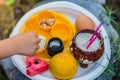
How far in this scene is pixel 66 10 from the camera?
1.68 m

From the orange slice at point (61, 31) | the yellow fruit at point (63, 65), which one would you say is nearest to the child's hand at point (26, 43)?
the yellow fruit at point (63, 65)

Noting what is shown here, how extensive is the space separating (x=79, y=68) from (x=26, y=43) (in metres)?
0.33

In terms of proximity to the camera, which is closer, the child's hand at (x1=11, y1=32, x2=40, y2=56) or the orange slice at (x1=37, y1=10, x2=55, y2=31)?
the child's hand at (x1=11, y1=32, x2=40, y2=56)

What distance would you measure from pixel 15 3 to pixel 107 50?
2.24ft

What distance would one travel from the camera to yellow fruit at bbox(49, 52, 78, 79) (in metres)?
1.41

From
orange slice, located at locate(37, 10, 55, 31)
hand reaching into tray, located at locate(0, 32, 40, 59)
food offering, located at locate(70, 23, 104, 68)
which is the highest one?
orange slice, located at locate(37, 10, 55, 31)

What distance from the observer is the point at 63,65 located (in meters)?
1.41

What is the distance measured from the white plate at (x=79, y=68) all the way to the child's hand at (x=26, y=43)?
7.7 inches

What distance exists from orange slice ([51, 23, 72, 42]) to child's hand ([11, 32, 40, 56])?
253 millimetres

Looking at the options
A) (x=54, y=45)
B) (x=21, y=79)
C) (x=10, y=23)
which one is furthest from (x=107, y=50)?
(x=10, y=23)

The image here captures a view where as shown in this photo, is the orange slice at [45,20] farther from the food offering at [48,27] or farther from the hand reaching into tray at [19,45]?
the hand reaching into tray at [19,45]

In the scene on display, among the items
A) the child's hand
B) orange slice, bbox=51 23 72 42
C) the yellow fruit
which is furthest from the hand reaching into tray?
orange slice, bbox=51 23 72 42

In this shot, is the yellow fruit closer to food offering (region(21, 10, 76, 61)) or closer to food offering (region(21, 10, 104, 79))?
food offering (region(21, 10, 104, 79))

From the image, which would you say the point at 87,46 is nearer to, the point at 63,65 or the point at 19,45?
the point at 63,65
